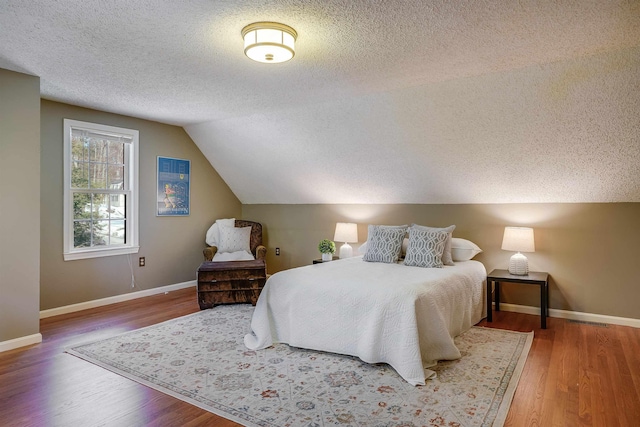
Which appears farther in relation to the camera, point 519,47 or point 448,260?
point 448,260

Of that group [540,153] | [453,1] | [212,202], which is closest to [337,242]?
[212,202]

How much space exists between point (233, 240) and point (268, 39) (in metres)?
3.52

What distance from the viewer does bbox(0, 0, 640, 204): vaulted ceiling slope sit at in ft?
7.63

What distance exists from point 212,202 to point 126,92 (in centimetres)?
238

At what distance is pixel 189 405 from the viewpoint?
230 centimetres

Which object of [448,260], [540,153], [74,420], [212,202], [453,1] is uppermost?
[453,1]

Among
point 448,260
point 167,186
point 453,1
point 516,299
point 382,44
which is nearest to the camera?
point 453,1

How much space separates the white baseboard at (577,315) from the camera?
12.7ft

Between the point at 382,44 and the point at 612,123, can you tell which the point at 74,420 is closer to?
the point at 382,44

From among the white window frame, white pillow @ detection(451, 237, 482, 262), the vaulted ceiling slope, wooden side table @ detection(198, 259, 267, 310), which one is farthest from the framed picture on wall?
white pillow @ detection(451, 237, 482, 262)

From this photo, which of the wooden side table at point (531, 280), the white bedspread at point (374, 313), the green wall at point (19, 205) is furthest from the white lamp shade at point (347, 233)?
the green wall at point (19, 205)

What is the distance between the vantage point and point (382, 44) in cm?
271

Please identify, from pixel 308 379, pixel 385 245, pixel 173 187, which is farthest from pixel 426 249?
pixel 173 187

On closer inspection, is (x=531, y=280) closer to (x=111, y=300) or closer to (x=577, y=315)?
(x=577, y=315)
